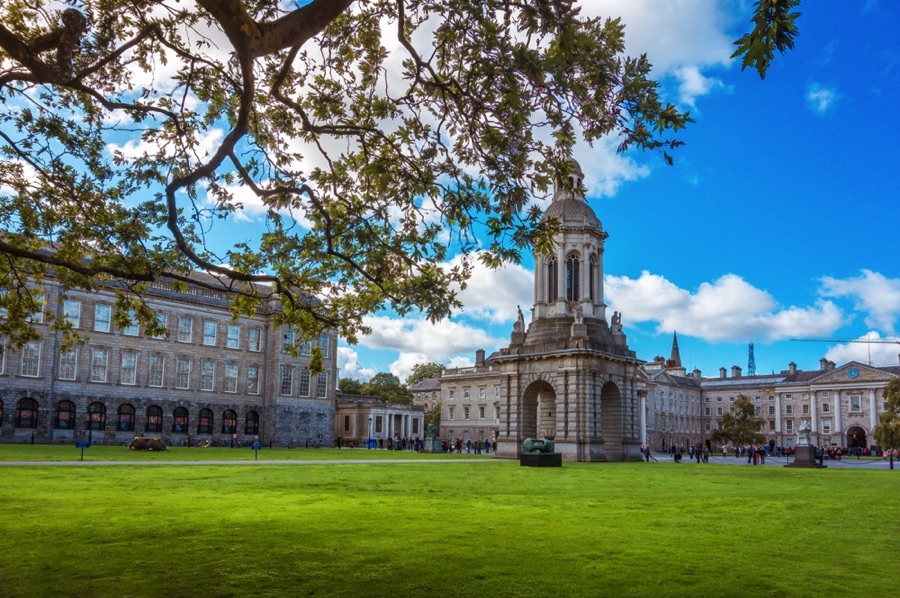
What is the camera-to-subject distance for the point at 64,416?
5609 centimetres

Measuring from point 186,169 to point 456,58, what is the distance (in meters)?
5.42

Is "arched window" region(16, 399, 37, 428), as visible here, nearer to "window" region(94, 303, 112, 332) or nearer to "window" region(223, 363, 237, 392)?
"window" region(94, 303, 112, 332)

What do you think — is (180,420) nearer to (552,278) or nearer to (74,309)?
(74,309)

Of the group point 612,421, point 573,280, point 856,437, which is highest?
point 573,280

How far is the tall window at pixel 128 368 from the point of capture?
6009cm

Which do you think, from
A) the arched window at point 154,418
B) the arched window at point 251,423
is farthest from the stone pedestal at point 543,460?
the arched window at point 251,423

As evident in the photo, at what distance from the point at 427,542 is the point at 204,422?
195 feet

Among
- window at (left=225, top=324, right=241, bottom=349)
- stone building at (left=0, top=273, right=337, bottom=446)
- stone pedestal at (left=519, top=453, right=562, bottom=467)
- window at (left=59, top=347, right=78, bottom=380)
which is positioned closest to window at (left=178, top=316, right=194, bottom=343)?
stone building at (left=0, top=273, right=337, bottom=446)

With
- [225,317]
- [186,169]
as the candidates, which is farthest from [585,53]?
[225,317]

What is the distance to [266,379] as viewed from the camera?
70.4 meters

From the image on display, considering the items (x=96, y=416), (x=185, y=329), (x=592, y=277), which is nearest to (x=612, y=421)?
(x=592, y=277)

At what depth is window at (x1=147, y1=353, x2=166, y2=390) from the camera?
6191 cm

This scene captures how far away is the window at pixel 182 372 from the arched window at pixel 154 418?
2664 mm

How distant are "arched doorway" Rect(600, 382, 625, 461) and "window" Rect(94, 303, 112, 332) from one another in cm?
3997
